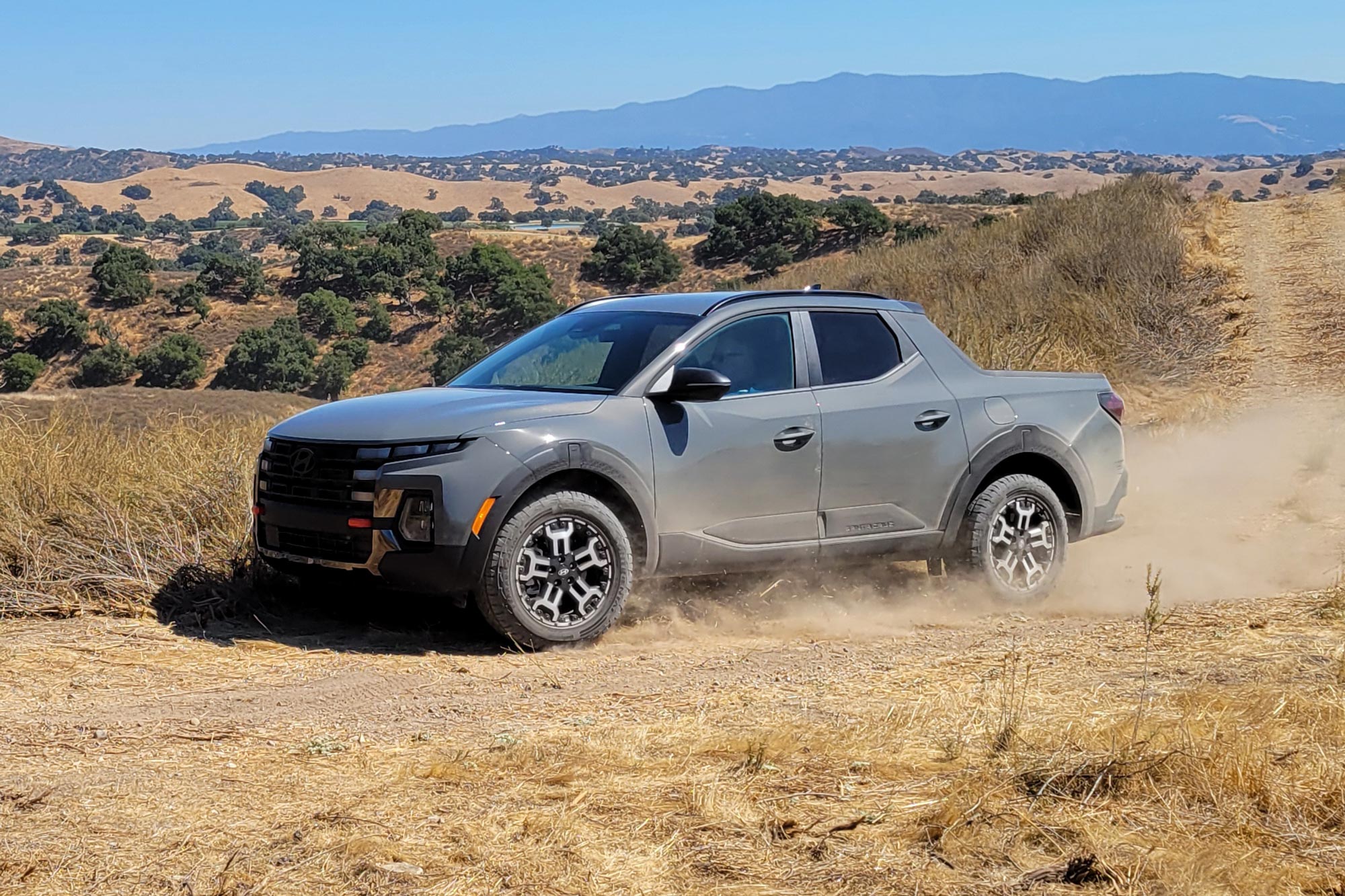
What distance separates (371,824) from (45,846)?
90 centimetres

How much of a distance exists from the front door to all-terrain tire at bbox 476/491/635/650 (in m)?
A: 0.29

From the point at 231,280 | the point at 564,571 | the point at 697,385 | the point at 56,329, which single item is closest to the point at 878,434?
the point at 697,385

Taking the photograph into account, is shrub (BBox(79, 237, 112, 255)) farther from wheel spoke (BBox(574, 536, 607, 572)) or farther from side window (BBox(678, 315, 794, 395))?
wheel spoke (BBox(574, 536, 607, 572))

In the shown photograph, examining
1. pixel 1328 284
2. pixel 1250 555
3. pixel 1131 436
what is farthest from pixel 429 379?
pixel 1250 555

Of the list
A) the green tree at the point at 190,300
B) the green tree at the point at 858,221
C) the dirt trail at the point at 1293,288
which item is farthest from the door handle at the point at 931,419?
the green tree at the point at 190,300

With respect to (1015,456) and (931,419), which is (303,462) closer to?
(931,419)

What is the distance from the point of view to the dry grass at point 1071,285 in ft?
54.5

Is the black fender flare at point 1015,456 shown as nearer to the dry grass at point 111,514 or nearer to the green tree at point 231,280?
the dry grass at point 111,514

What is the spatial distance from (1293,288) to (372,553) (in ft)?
60.8

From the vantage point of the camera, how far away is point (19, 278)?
76812mm

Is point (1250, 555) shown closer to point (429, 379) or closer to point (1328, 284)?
point (1328, 284)

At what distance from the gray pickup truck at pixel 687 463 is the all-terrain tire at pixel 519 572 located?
0.01 m

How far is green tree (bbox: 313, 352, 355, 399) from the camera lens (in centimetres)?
5034

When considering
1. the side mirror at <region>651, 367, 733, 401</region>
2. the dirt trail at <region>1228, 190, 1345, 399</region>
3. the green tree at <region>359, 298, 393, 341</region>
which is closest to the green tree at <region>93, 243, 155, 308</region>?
the green tree at <region>359, 298, 393, 341</region>
